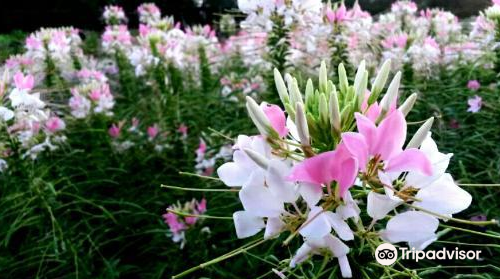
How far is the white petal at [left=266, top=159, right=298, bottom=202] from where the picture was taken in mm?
785

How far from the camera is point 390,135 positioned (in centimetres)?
76

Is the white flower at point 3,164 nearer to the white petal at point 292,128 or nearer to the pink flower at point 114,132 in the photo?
the pink flower at point 114,132

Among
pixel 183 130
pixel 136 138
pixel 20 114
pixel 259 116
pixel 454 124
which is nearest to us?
pixel 259 116

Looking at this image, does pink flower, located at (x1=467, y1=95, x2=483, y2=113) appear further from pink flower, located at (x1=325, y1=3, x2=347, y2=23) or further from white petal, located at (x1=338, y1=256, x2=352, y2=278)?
white petal, located at (x1=338, y1=256, x2=352, y2=278)

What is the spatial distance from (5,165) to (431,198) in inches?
75.7

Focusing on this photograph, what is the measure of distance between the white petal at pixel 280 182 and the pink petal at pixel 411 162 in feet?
0.46

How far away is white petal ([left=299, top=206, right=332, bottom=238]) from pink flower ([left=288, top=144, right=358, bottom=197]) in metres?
0.04

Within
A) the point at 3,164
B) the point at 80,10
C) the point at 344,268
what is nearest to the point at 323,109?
the point at 344,268

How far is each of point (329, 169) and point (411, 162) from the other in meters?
0.11

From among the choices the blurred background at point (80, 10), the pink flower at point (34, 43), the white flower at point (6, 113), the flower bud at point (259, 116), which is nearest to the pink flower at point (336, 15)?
the white flower at point (6, 113)

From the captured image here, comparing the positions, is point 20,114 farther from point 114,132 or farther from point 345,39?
point 345,39

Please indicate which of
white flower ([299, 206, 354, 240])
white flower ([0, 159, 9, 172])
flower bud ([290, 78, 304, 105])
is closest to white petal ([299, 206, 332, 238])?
white flower ([299, 206, 354, 240])

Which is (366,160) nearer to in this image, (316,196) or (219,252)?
(316,196)

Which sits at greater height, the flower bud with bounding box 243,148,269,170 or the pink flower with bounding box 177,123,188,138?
the flower bud with bounding box 243,148,269,170
